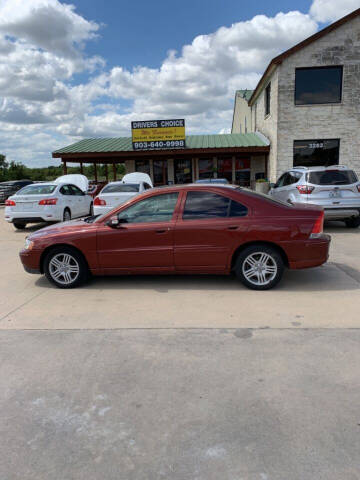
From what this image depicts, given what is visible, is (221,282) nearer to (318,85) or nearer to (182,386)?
(182,386)

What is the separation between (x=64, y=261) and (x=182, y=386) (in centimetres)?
325

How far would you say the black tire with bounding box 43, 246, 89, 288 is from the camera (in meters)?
5.39

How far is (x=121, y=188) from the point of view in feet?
Result: 39.4

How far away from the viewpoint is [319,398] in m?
2.66

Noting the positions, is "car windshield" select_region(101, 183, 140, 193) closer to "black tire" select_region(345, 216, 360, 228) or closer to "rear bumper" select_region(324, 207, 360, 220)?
"rear bumper" select_region(324, 207, 360, 220)

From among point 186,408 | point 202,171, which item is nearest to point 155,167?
point 202,171

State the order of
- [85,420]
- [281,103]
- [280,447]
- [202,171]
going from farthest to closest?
[202,171], [281,103], [85,420], [280,447]

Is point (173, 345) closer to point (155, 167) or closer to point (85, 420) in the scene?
point (85, 420)

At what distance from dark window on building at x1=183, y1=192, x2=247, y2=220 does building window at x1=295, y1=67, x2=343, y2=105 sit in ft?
46.9

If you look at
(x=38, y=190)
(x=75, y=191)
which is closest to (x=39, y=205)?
(x=38, y=190)

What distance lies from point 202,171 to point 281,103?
302 inches

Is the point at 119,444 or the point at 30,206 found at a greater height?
the point at 30,206

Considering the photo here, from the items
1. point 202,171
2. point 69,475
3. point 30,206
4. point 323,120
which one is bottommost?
point 69,475

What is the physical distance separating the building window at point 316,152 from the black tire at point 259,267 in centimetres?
1422
